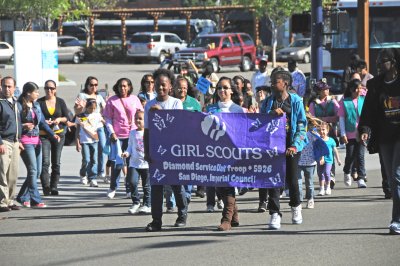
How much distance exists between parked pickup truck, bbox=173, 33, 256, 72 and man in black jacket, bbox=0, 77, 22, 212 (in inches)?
1283

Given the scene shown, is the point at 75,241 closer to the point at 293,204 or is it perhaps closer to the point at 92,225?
the point at 92,225

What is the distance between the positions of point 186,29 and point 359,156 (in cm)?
5290

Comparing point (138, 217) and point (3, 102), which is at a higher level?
point (3, 102)

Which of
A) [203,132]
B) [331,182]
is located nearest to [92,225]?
[203,132]

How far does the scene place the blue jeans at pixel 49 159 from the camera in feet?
48.6

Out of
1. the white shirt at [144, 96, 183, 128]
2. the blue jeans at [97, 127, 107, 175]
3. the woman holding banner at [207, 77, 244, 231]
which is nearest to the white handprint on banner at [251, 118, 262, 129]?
the woman holding banner at [207, 77, 244, 231]

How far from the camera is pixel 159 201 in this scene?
36.5ft

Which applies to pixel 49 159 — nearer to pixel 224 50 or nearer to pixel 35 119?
pixel 35 119

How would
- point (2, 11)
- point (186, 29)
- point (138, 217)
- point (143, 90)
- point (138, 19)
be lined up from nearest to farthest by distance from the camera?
point (138, 217)
point (143, 90)
point (2, 11)
point (186, 29)
point (138, 19)

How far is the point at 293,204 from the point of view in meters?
11.3

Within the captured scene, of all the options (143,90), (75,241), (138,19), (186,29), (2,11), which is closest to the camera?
(75,241)

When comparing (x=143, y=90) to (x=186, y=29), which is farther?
(x=186, y=29)

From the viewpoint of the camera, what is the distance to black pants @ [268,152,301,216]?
11.0 meters

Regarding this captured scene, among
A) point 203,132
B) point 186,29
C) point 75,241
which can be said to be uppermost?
point 186,29
